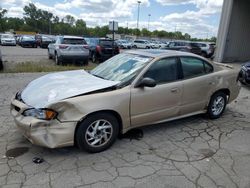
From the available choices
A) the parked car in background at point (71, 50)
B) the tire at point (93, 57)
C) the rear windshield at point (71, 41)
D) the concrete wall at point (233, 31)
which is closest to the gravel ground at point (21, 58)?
the parked car in background at point (71, 50)

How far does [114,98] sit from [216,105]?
2719mm

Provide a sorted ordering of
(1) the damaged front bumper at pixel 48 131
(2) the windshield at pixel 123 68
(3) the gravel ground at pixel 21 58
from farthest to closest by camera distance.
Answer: (3) the gravel ground at pixel 21 58, (2) the windshield at pixel 123 68, (1) the damaged front bumper at pixel 48 131

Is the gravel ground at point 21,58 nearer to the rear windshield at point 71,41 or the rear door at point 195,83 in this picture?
the rear windshield at point 71,41

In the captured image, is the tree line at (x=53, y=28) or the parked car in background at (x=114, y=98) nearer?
the parked car in background at (x=114, y=98)

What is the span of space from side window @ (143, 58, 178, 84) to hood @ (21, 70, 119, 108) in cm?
72

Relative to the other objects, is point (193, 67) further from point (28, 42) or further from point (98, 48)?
point (28, 42)

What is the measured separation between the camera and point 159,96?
13.7 ft

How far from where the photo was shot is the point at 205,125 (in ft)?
16.5

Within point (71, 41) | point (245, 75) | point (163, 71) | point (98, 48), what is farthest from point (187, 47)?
point (163, 71)

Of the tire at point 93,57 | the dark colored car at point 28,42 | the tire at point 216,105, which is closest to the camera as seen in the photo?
the tire at point 216,105

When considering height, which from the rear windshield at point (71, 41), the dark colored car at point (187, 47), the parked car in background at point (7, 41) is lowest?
the parked car in background at point (7, 41)

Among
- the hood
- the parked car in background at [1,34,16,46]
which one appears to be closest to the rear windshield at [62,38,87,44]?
the hood

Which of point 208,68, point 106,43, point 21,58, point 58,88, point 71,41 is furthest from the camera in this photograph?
point 21,58

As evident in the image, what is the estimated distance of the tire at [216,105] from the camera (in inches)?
206
